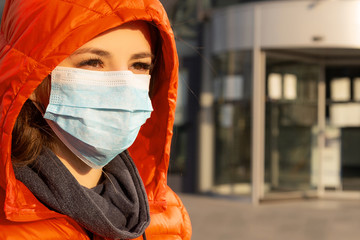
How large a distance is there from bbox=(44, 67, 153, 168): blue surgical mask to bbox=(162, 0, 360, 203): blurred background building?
8.94 meters

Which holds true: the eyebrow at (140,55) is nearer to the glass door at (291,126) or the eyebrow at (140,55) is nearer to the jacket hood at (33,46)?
the jacket hood at (33,46)

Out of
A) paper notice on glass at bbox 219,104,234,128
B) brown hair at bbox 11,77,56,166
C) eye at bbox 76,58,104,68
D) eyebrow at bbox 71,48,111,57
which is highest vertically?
paper notice on glass at bbox 219,104,234,128

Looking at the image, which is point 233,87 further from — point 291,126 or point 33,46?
point 33,46

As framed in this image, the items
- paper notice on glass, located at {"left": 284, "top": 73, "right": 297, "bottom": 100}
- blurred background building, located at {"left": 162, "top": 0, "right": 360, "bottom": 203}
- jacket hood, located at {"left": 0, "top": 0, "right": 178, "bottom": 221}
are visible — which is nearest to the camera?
jacket hood, located at {"left": 0, "top": 0, "right": 178, "bottom": 221}

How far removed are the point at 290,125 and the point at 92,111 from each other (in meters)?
10.7

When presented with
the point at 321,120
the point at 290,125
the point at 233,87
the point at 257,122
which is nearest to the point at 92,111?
the point at 257,122

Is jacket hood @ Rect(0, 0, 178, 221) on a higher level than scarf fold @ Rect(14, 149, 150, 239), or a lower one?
higher

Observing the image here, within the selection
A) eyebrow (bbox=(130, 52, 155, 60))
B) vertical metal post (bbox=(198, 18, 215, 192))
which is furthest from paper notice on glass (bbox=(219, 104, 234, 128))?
eyebrow (bbox=(130, 52, 155, 60))

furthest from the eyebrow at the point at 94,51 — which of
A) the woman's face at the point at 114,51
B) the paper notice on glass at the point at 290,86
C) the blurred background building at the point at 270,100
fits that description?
the paper notice on glass at the point at 290,86

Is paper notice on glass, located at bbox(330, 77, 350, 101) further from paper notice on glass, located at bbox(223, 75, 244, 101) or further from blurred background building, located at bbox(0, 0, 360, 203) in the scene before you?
paper notice on glass, located at bbox(223, 75, 244, 101)

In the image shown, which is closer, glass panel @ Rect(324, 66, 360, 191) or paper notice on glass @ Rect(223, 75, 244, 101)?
paper notice on glass @ Rect(223, 75, 244, 101)

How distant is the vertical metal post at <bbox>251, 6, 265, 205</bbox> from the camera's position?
36.8ft

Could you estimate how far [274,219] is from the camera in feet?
30.1

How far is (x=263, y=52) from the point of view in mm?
11328
